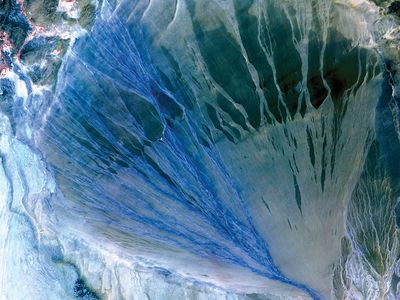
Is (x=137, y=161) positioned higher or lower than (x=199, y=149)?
lower

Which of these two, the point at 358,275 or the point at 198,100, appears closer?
the point at 198,100

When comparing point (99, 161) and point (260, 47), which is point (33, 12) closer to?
point (99, 161)

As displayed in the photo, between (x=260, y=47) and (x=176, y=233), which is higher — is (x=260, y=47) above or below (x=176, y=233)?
above

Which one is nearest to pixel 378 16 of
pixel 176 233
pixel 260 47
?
pixel 260 47

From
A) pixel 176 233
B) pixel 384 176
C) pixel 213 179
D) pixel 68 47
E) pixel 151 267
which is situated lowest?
pixel 151 267

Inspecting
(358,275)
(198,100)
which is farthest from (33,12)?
(358,275)

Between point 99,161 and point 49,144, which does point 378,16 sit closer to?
point 99,161
